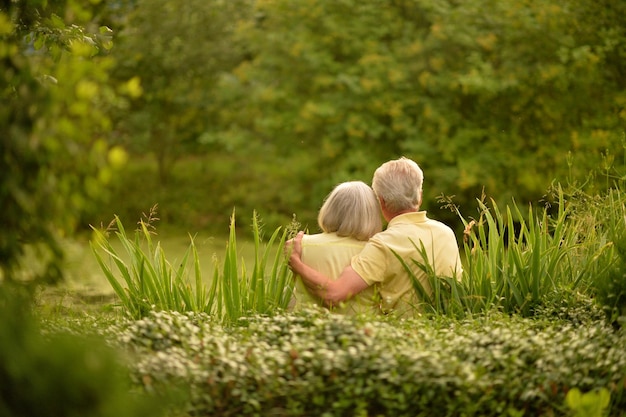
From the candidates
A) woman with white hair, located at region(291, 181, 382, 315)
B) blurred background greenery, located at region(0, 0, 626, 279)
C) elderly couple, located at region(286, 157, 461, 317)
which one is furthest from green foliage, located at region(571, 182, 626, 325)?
blurred background greenery, located at region(0, 0, 626, 279)

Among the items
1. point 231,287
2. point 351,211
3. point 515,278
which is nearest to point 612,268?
point 515,278

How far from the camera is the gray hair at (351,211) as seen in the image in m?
4.40

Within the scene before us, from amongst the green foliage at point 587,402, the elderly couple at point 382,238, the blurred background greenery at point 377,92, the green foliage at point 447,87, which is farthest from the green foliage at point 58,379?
the green foliage at point 447,87

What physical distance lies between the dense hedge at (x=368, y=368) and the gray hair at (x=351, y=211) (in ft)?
2.78

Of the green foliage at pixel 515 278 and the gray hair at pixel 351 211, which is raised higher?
the gray hair at pixel 351 211

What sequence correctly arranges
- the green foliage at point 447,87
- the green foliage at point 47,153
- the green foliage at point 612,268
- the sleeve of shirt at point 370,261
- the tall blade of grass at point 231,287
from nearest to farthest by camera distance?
the green foliage at point 47,153
the green foliage at point 612,268
the sleeve of shirt at point 370,261
the tall blade of grass at point 231,287
the green foliage at point 447,87

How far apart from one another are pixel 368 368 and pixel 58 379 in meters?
1.29

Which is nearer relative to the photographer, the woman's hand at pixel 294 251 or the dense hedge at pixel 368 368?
the dense hedge at pixel 368 368

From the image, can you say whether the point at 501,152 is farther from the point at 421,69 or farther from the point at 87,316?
the point at 87,316

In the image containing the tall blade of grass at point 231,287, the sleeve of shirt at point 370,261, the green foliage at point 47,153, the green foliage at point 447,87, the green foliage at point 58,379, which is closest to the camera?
the green foliage at point 58,379

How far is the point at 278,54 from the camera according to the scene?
508 inches

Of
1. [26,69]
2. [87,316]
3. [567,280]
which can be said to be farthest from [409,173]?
[26,69]

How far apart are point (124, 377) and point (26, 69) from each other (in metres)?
1.05

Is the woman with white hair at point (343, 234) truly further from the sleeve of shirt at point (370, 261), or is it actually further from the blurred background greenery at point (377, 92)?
the blurred background greenery at point (377, 92)
